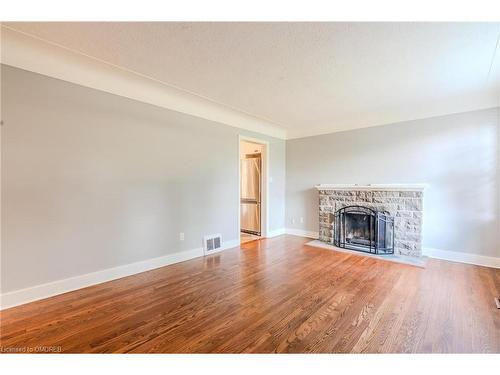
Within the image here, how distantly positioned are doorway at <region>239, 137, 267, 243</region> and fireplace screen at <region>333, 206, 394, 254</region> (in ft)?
5.53

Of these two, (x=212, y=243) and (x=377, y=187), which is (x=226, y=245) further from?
(x=377, y=187)

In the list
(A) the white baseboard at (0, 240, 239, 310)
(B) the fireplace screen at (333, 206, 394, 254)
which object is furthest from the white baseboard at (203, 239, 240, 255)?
(B) the fireplace screen at (333, 206, 394, 254)

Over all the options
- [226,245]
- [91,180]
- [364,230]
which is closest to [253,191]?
→ [226,245]

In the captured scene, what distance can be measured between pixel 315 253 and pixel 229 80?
3.21 meters

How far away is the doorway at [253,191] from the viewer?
556 centimetres

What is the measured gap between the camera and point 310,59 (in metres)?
2.50

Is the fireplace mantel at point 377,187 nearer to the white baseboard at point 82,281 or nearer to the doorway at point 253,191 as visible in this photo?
the doorway at point 253,191

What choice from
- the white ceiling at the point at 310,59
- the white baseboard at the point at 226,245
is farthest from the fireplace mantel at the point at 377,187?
the white baseboard at the point at 226,245

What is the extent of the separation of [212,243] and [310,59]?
127 inches

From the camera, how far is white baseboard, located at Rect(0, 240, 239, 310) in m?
2.33

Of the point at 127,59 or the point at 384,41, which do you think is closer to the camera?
the point at 384,41

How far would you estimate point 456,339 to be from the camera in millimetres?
1833
